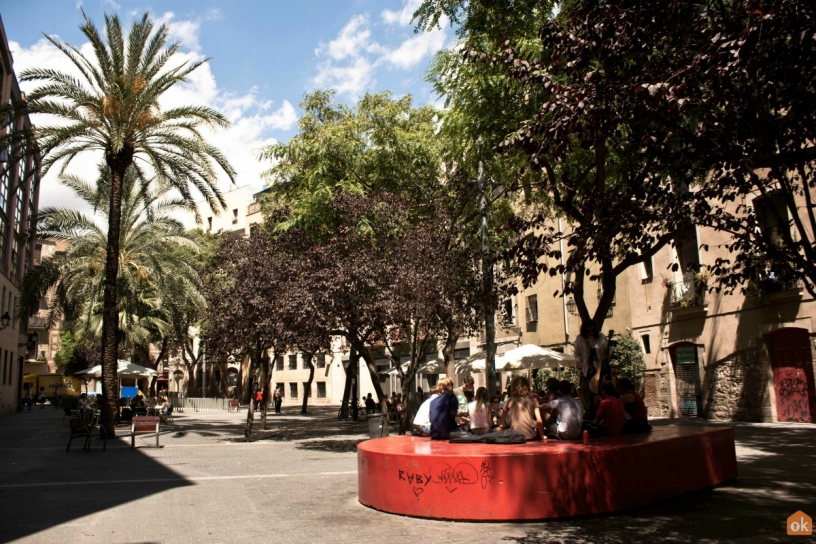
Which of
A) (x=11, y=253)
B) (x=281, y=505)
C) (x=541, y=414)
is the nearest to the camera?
(x=281, y=505)

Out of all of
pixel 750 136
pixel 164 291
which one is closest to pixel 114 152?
pixel 164 291

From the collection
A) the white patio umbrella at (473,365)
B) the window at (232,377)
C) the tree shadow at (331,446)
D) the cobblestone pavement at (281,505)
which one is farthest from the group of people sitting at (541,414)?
the window at (232,377)

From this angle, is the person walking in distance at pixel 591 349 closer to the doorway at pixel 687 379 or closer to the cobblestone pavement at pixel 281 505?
the cobblestone pavement at pixel 281 505

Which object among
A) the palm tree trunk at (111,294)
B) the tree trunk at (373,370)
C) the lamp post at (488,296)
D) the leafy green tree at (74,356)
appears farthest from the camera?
the leafy green tree at (74,356)

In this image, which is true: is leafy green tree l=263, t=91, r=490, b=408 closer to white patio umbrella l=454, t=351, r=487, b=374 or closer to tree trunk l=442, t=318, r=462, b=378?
tree trunk l=442, t=318, r=462, b=378

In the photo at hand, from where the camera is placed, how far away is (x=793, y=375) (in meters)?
20.0

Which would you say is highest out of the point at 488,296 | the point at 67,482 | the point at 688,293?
the point at 688,293

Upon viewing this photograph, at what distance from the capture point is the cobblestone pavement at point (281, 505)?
7.38 metres

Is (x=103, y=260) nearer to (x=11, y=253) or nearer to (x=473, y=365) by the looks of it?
(x=11, y=253)

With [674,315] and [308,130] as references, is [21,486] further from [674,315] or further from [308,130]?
[674,315]

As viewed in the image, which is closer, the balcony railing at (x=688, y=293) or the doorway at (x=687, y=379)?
the balcony railing at (x=688, y=293)

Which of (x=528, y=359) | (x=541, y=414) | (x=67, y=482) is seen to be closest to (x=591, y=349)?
(x=541, y=414)

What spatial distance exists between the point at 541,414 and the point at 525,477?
1.92 m

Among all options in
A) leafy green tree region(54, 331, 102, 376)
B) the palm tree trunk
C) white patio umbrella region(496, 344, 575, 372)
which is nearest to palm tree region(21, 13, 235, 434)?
the palm tree trunk
